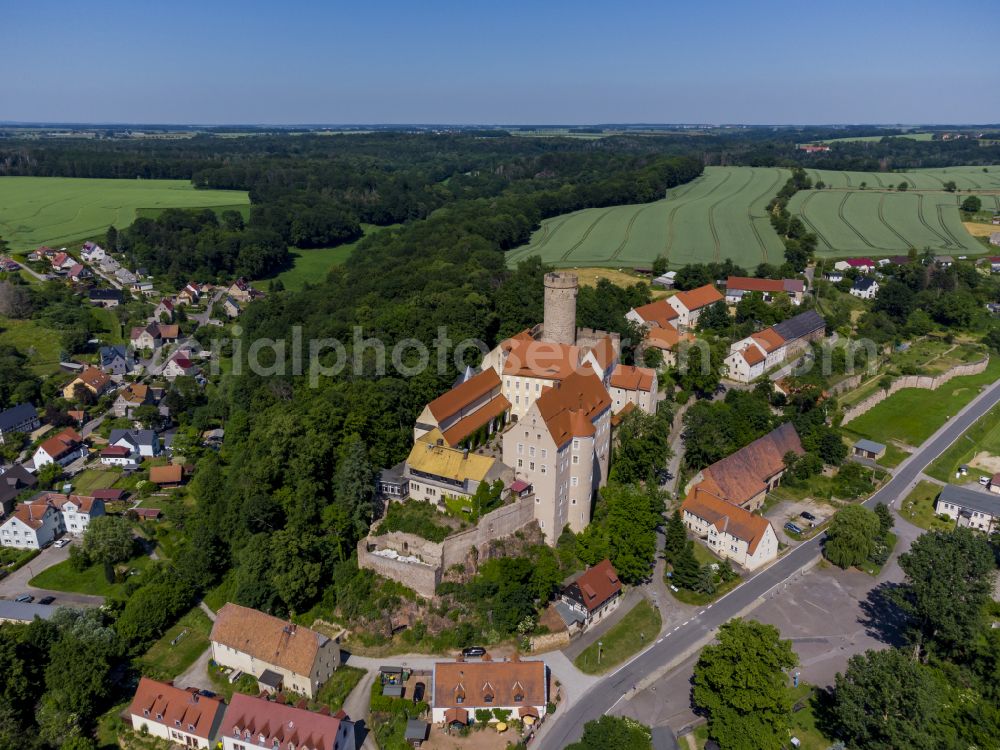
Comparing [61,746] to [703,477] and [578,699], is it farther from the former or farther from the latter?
[703,477]

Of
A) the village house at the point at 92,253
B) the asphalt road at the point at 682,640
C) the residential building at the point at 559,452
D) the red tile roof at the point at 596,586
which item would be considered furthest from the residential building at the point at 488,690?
the village house at the point at 92,253

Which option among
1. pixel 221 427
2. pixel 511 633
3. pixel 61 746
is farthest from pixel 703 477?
pixel 221 427

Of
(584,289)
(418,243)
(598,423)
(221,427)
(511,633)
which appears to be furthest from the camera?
(418,243)

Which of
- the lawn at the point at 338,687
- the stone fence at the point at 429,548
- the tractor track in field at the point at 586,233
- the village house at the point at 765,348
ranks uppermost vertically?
the tractor track in field at the point at 586,233

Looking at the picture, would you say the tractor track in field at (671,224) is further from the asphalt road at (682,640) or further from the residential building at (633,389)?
the asphalt road at (682,640)

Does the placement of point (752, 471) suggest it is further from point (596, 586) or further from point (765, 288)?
point (765, 288)
